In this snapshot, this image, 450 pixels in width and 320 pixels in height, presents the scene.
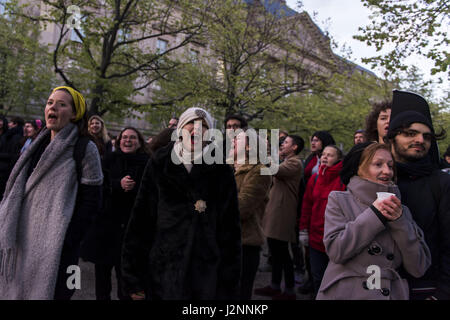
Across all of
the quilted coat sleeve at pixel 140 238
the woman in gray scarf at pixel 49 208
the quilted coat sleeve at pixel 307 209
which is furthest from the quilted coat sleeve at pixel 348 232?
the quilted coat sleeve at pixel 307 209

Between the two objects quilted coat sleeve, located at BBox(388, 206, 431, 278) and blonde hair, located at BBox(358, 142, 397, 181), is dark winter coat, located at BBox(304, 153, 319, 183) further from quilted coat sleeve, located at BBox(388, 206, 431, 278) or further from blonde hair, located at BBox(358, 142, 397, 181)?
quilted coat sleeve, located at BBox(388, 206, 431, 278)

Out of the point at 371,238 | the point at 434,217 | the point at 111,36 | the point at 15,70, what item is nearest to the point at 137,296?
the point at 371,238

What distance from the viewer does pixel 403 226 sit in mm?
1934

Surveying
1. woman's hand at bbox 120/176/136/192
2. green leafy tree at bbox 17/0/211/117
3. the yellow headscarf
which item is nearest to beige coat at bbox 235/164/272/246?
woman's hand at bbox 120/176/136/192

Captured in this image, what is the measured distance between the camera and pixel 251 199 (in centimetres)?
345

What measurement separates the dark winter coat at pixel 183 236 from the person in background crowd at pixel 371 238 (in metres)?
0.67

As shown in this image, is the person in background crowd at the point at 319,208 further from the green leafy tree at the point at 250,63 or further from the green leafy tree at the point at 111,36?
the green leafy tree at the point at 111,36

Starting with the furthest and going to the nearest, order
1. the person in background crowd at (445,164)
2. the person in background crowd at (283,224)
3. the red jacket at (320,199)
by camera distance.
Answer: the person in background crowd at (283,224) → the red jacket at (320,199) → the person in background crowd at (445,164)

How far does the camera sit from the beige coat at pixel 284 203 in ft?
16.0

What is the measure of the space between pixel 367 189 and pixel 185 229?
1.22 meters

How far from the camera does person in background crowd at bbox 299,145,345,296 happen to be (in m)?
3.67
